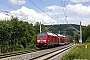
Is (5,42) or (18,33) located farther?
(18,33)

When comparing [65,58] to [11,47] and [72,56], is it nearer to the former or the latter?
[72,56]

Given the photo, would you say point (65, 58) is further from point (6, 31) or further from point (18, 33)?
point (18, 33)

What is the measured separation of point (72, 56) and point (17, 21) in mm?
32023

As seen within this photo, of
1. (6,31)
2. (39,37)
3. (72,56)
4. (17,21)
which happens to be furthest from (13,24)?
(72,56)

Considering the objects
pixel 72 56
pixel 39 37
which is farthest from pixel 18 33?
pixel 72 56

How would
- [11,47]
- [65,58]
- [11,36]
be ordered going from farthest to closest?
[11,36] < [11,47] < [65,58]

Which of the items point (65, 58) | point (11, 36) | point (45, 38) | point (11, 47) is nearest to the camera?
point (65, 58)

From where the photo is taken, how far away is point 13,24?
156ft

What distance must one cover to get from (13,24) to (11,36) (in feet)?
8.57

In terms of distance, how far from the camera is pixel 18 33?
4872 centimetres

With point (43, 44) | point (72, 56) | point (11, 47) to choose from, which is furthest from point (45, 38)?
point (72, 56)

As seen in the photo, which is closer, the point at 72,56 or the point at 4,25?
the point at 72,56

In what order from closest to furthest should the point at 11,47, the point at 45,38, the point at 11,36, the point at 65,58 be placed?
the point at 65,58 → the point at 45,38 → the point at 11,47 → the point at 11,36

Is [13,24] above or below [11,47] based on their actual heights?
above
